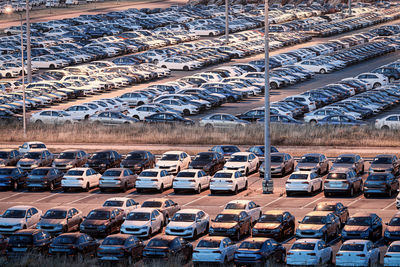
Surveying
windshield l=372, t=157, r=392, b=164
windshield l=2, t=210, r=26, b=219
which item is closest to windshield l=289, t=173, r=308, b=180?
windshield l=372, t=157, r=392, b=164

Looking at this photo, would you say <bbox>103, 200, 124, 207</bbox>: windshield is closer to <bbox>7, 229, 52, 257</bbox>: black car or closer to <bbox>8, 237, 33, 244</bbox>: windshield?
<bbox>7, 229, 52, 257</bbox>: black car

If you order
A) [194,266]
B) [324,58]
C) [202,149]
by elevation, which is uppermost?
[324,58]

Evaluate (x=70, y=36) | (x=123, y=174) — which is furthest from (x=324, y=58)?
(x=123, y=174)

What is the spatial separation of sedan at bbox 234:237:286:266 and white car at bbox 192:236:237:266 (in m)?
0.60

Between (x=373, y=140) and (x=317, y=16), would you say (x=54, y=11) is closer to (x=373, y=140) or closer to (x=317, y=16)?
(x=317, y=16)

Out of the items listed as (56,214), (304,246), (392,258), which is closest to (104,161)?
(56,214)

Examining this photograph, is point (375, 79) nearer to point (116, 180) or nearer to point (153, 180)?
point (153, 180)

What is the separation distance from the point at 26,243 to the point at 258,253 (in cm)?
857

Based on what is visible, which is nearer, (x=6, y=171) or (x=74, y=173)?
(x=74, y=173)

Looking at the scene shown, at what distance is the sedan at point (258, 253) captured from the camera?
30516mm

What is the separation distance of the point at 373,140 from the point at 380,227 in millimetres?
21322

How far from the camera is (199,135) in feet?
193

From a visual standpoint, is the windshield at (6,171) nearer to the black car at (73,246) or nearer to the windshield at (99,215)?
the windshield at (99,215)

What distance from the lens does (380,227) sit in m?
34.8
